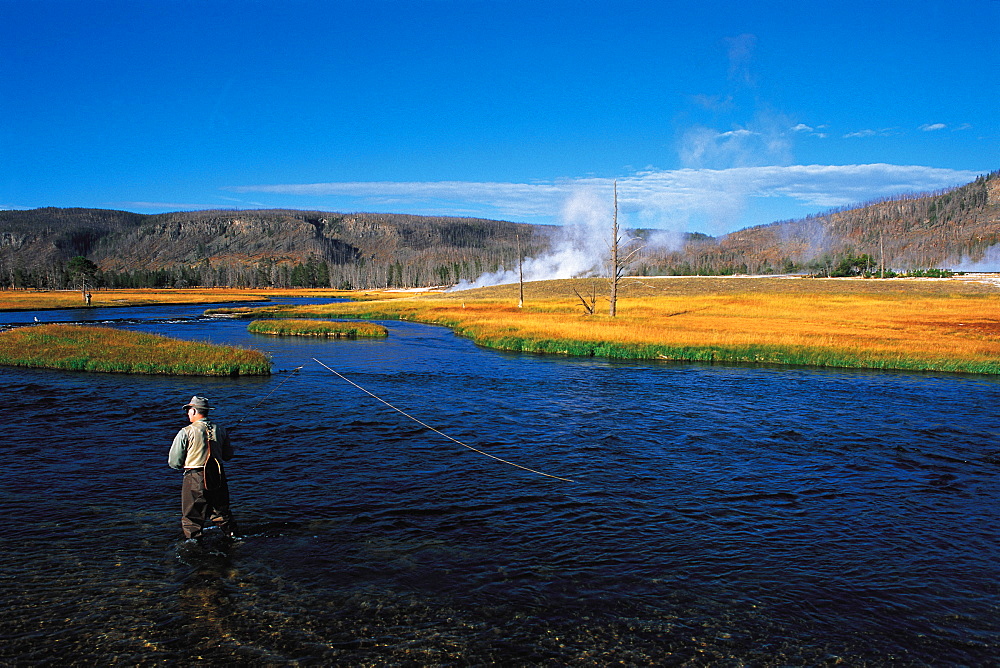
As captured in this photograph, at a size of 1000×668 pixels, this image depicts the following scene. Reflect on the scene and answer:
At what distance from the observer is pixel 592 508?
13.4 m

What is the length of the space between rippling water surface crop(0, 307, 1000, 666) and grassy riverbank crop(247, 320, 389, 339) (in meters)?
28.1

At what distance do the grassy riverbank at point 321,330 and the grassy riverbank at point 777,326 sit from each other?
7.41 m

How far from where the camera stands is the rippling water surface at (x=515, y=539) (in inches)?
336

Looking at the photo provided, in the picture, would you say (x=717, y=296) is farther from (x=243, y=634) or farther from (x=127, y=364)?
(x=243, y=634)

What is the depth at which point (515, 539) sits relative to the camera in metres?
11.8

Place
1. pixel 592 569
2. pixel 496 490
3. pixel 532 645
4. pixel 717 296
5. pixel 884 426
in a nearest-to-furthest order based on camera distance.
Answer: pixel 532 645, pixel 592 569, pixel 496 490, pixel 884 426, pixel 717 296

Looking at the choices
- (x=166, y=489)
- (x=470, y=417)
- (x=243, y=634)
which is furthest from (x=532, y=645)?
(x=470, y=417)

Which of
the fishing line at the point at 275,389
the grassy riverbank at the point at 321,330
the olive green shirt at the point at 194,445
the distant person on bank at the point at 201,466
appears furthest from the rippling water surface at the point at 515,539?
the grassy riverbank at the point at 321,330

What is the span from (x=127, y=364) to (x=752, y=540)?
3039 cm

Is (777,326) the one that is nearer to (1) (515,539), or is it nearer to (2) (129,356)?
(1) (515,539)

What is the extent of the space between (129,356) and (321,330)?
20.7m

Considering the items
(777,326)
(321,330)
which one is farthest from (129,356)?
(777,326)

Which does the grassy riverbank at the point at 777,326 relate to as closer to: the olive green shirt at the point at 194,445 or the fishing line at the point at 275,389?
the fishing line at the point at 275,389

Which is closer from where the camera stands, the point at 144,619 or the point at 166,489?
the point at 144,619
